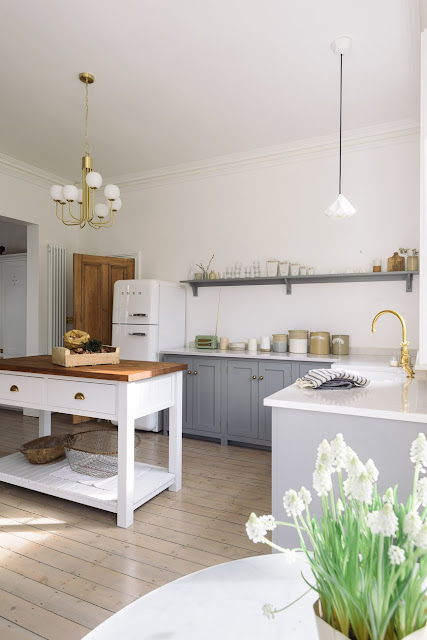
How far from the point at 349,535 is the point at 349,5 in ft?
10.1

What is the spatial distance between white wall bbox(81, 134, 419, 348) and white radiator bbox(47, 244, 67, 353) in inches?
33.5

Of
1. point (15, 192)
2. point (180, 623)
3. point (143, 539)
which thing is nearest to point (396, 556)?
point (180, 623)

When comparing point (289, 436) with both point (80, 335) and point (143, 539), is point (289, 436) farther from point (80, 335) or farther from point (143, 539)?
point (80, 335)

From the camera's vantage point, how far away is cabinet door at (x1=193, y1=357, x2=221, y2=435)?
4.50 metres

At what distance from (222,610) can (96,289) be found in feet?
16.3

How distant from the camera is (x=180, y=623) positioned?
0.75m

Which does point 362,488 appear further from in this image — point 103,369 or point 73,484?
point 73,484

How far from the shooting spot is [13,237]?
21.9 feet

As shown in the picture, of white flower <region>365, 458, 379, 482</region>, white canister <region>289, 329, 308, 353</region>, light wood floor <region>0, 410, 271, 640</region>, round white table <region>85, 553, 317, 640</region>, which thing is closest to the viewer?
white flower <region>365, 458, 379, 482</region>

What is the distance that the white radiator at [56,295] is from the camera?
575 cm

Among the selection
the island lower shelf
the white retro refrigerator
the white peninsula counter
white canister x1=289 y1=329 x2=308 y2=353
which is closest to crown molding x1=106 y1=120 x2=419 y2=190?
the white retro refrigerator

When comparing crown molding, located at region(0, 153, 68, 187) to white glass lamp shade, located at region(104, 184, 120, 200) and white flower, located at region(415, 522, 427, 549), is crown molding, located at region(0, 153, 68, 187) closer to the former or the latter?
white glass lamp shade, located at region(104, 184, 120, 200)

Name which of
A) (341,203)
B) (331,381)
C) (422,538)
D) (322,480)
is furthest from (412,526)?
(341,203)

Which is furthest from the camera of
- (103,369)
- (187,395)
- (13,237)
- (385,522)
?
(13,237)
